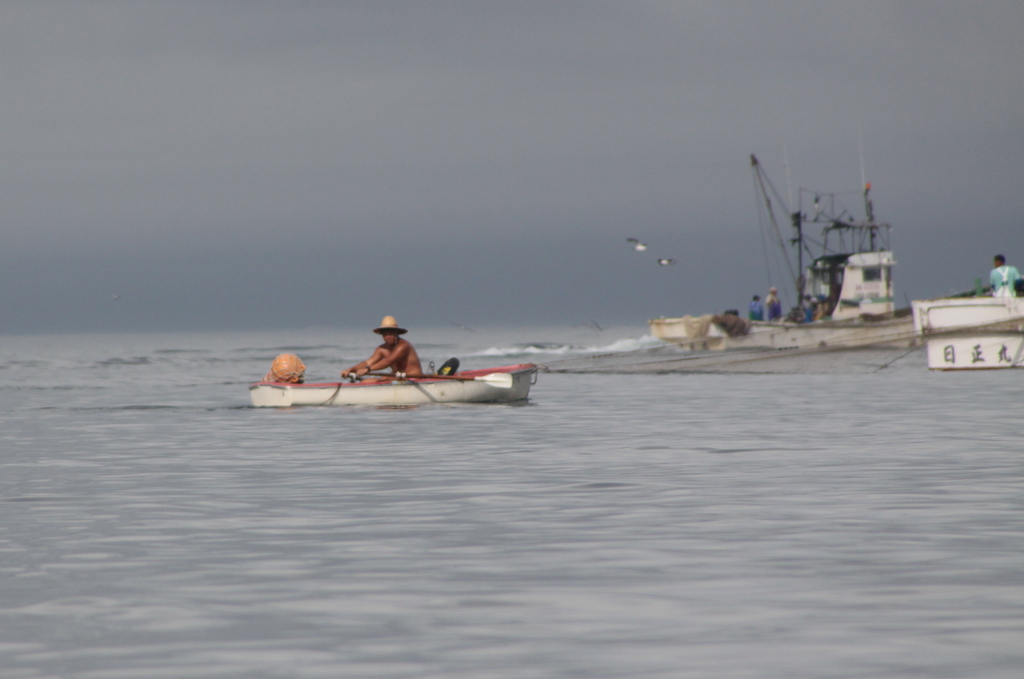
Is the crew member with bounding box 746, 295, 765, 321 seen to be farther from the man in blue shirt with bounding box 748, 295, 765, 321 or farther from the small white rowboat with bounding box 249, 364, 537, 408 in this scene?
the small white rowboat with bounding box 249, 364, 537, 408

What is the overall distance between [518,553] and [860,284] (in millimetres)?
52916

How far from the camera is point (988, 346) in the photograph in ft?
121

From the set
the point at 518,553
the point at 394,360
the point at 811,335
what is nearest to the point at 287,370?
the point at 394,360

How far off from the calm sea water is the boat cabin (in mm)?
38200

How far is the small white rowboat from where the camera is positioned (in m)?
28.3

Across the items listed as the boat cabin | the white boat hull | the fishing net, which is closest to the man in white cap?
the fishing net

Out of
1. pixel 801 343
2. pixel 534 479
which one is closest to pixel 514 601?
pixel 534 479

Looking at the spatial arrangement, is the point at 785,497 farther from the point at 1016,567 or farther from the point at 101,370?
the point at 101,370

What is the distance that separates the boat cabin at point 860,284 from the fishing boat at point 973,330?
21481 millimetres

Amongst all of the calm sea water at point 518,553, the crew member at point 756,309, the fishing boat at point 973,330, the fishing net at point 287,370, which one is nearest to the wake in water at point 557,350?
the crew member at point 756,309

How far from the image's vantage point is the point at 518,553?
10.5 m

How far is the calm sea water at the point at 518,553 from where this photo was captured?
7.26m

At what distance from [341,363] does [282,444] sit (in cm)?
4678

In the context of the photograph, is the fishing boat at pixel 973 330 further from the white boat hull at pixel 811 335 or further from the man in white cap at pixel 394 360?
the man in white cap at pixel 394 360
